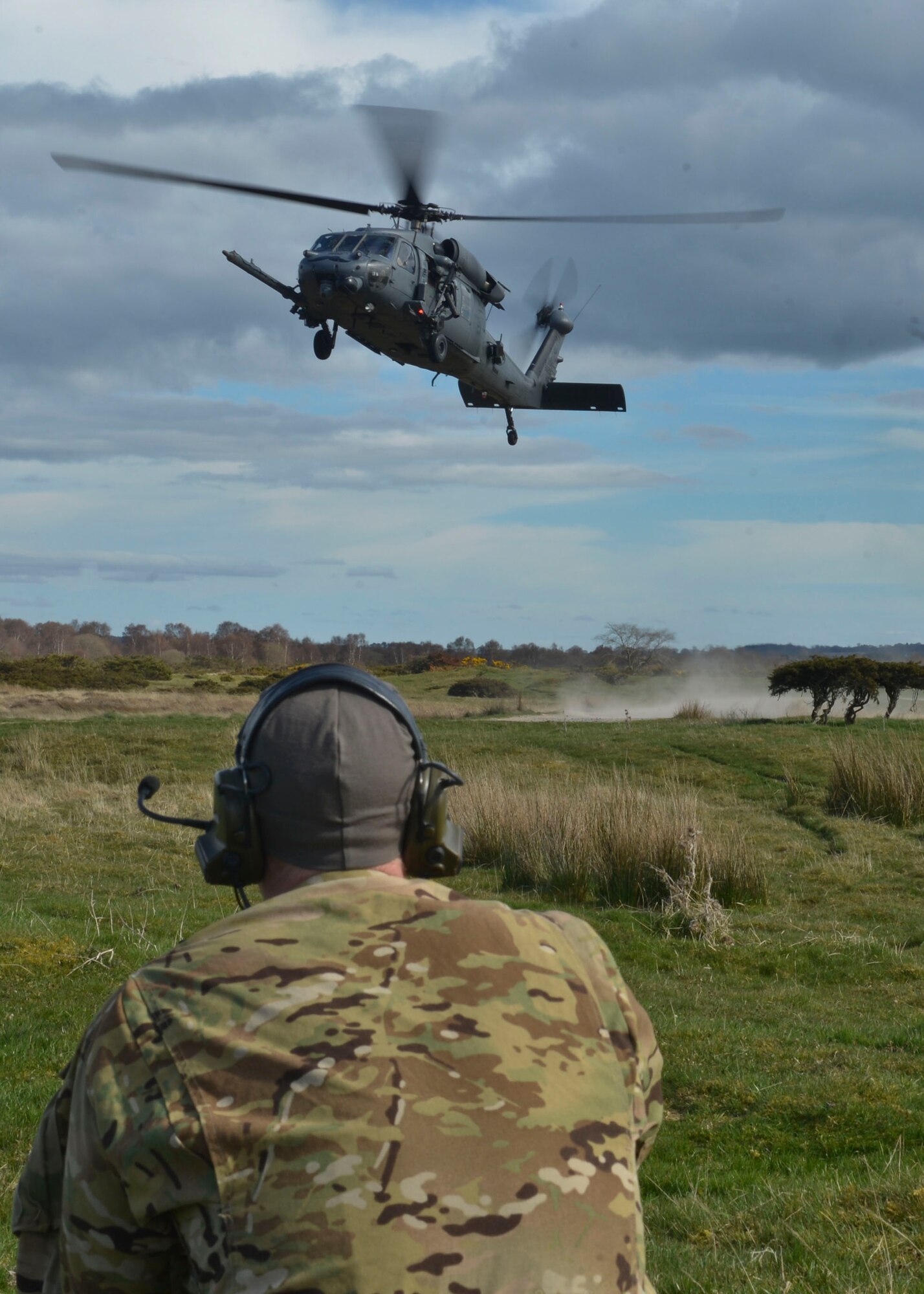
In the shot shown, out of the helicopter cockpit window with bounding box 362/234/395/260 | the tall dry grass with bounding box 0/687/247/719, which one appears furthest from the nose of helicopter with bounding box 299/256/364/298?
the tall dry grass with bounding box 0/687/247/719

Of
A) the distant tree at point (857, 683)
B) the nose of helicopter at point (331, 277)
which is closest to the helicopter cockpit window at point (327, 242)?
the nose of helicopter at point (331, 277)

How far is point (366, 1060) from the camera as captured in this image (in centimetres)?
188

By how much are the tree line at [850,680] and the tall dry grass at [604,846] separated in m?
17.2

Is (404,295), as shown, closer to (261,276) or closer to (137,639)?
(261,276)

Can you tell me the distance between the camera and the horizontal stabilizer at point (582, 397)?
92.3 ft

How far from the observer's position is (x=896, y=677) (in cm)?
3269

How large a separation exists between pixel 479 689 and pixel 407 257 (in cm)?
3838

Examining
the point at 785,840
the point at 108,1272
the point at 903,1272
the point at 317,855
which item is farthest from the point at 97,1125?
the point at 785,840

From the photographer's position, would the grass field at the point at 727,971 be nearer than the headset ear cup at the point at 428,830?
No

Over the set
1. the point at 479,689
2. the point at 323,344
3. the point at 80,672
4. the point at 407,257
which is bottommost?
the point at 479,689

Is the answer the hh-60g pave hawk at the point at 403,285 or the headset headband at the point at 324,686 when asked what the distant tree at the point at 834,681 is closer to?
the hh-60g pave hawk at the point at 403,285

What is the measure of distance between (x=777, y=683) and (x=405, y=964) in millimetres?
32499

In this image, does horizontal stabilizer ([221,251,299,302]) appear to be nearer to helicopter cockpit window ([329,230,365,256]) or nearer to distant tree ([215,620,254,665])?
helicopter cockpit window ([329,230,365,256])

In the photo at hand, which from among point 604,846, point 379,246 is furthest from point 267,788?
point 379,246
